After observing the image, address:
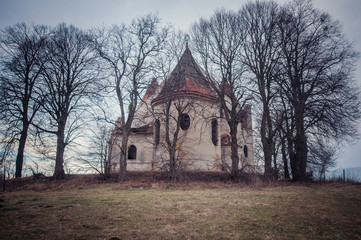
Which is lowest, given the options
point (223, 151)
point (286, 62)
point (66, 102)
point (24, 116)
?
point (223, 151)

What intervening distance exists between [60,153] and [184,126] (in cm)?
1026

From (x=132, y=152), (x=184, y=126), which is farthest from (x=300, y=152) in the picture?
(x=132, y=152)

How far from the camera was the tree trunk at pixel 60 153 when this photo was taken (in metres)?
16.0

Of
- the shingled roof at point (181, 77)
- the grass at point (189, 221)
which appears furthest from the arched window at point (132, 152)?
the grass at point (189, 221)

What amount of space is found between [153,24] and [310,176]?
15236 mm

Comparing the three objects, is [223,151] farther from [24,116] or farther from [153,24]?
[24,116]

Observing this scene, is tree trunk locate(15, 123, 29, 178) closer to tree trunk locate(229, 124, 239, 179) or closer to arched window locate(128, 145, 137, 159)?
arched window locate(128, 145, 137, 159)

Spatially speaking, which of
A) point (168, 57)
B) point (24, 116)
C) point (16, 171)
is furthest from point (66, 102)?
point (168, 57)

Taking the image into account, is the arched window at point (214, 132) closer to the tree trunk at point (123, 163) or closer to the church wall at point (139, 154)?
the church wall at point (139, 154)

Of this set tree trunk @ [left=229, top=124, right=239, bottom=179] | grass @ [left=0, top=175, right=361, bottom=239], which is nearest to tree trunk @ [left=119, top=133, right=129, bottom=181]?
tree trunk @ [left=229, top=124, right=239, bottom=179]

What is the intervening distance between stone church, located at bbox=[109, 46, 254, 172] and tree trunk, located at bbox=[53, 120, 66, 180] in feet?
10.7

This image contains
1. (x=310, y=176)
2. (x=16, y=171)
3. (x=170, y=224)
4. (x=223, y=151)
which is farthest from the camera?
(x=223, y=151)

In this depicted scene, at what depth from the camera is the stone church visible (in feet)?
57.2

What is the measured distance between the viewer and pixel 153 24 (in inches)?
691
